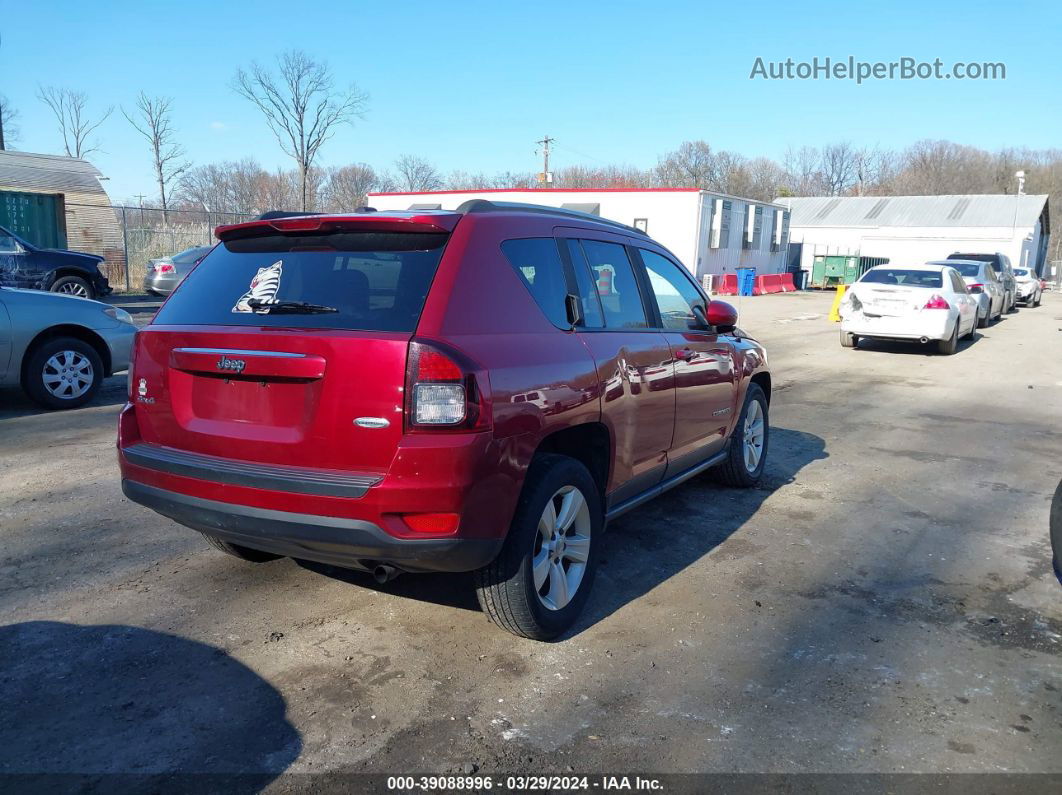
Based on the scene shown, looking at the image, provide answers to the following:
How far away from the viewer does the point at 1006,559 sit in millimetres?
4824

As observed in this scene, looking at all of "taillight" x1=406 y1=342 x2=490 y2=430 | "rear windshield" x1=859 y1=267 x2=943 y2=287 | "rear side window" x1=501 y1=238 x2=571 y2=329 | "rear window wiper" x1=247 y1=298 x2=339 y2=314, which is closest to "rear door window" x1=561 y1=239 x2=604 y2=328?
"rear side window" x1=501 y1=238 x2=571 y2=329

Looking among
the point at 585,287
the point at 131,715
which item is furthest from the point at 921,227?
the point at 131,715

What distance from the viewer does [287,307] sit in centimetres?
334

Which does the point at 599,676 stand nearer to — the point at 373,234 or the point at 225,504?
the point at 225,504

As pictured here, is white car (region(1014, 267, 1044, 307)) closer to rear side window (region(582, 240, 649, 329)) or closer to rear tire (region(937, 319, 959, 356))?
rear tire (region(937, 319, 959, 356))

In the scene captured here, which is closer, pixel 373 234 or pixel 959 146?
pixel 373 234

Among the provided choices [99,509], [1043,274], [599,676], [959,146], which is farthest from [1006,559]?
[959,146]

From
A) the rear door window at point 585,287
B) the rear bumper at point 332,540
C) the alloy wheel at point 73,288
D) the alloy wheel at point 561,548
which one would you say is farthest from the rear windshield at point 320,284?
the alloy wheel at point 73,288

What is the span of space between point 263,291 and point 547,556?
1.66m

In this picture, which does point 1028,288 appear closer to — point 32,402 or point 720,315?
point 720,315

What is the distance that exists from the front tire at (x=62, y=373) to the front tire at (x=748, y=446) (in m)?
6.33

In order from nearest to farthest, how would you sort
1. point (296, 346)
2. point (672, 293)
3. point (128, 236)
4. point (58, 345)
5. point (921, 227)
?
1. point (296, 346)
2. point (672, 293)
3. point (58, 345)
4. point (128, 236)
5. point (921, 227)

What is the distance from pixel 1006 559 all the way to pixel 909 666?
70.2 inches

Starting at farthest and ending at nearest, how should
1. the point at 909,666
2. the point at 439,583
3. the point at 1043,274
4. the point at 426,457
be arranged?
the point at 1043,274, the point at 439,583, the point at 909,666, the point at 426,457
